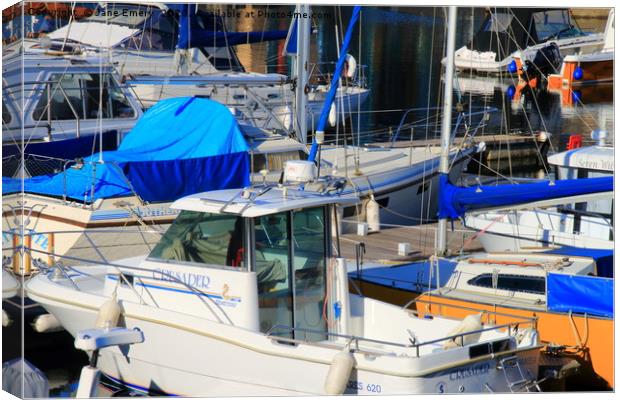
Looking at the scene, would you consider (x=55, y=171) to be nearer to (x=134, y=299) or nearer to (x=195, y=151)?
(x=195, y=151)

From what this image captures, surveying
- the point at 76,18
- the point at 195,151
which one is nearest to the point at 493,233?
the point at 195,151

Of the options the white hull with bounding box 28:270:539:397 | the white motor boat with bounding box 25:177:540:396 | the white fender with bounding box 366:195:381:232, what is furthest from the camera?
the white fender with bounding box 366:195:381:232

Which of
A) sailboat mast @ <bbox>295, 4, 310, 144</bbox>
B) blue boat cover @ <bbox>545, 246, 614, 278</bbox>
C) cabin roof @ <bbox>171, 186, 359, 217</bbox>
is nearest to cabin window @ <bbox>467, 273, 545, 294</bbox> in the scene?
blue boat cover @ <bbox>545, 246, 614, 278</bbox>

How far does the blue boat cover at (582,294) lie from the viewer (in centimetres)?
1140

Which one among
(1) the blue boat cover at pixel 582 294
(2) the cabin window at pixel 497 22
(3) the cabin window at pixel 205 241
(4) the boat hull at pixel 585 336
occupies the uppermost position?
(2) the cabin window at pixel 497 22

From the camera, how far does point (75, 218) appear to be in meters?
14.4

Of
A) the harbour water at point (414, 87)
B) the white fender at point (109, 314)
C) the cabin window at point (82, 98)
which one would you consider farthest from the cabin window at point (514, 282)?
the cabin window at point (82, 98)

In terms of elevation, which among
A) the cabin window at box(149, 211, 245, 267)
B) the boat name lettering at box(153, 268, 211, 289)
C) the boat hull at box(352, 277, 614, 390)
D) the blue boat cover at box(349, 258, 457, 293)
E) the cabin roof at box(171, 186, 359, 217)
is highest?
the cabin roof at box(171, 186, 359, 217)

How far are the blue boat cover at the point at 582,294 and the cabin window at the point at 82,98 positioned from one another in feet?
30.9

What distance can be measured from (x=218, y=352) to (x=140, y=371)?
974 millimetres

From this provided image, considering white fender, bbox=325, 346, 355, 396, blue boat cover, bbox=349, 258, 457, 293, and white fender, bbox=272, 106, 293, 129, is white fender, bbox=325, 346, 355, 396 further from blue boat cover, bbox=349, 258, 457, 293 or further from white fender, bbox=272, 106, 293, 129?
white fender, bbox=272, 106, 293, 129

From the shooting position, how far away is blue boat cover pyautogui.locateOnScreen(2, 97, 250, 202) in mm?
14789

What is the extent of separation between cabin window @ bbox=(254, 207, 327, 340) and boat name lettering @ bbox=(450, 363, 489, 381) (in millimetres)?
1253

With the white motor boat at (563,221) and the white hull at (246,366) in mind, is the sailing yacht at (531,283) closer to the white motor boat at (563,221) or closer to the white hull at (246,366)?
the white hull at (246,366)
